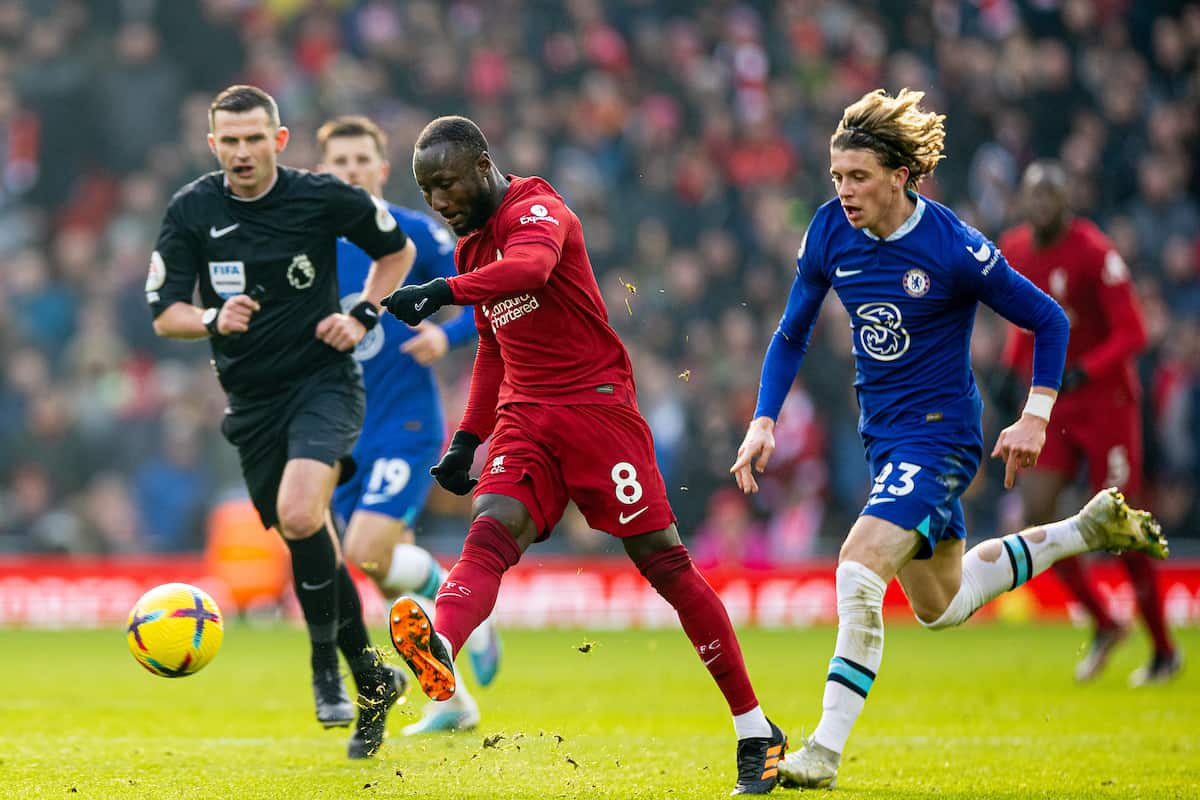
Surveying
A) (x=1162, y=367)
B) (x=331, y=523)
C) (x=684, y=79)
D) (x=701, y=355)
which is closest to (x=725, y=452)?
(x=701, y=355)

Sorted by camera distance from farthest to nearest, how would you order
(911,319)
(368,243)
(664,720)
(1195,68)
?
1. (1195,68)
2. (664,720)
3. (368,243)
4. (911,319)

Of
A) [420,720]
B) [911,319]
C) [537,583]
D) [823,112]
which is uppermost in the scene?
[823,112]

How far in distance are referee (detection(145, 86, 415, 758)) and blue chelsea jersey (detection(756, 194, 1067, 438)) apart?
1.92 m

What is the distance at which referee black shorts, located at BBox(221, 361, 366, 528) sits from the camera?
7375mm

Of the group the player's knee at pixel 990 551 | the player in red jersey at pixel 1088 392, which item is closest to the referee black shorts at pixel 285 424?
the player's knee at pixel 990 551

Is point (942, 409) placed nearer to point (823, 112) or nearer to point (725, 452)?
point (725, 452)

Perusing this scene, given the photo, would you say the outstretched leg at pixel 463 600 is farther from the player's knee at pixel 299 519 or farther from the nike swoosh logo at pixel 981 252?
the nike swoosh logo at pixel 981 252

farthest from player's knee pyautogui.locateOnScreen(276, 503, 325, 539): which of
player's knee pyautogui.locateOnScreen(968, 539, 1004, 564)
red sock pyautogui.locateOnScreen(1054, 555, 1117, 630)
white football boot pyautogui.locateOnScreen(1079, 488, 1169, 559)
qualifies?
red sock pyautogui.locateOnScreen(1054, 555, 1117, 630)

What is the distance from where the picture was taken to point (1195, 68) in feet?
64.3

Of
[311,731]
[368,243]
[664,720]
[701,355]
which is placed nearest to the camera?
[368,243]

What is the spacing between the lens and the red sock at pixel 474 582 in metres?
5.70

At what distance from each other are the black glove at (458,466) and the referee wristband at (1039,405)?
210 cm

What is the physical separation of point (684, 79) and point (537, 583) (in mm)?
6955

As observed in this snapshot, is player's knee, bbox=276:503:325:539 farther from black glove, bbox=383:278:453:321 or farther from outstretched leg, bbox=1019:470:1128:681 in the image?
outstretched leg, bbox=1019:470:1128:681
